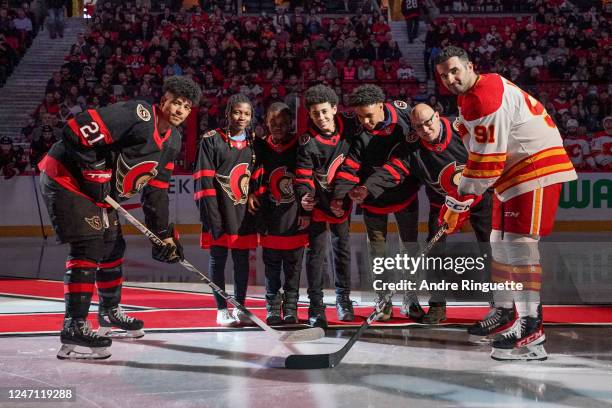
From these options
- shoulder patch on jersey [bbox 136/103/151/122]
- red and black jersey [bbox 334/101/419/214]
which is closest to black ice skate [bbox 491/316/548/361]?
red and black jersey [bbox 334/101/419/214]

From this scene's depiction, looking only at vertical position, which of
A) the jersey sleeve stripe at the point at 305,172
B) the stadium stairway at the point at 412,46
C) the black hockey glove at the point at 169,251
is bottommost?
the black hockey glove at the point at 169,251

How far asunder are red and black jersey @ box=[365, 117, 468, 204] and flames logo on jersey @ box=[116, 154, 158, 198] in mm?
1401

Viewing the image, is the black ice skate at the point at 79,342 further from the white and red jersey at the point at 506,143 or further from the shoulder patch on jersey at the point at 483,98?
the shoulder patch on jersey at the point at 483,98

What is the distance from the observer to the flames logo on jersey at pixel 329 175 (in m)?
5.32

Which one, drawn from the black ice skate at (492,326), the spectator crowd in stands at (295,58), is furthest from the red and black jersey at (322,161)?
the spectator crowd in stands at (295,58)

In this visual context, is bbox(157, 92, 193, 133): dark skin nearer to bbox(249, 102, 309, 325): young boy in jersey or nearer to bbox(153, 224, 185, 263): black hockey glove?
bbox(153, 224, 185, 263): black hockey glove

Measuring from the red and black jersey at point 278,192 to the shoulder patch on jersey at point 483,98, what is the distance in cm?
144

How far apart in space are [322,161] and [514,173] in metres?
1.36

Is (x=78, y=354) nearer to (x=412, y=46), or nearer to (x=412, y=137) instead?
(x=412, y=137)

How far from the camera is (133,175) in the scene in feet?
15.0

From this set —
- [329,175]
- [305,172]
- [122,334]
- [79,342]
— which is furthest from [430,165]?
[79,342]

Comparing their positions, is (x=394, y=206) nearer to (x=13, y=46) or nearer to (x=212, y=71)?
(x=212, y=71)

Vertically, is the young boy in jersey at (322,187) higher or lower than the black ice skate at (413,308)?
higher

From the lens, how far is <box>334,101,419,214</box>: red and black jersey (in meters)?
5.29
